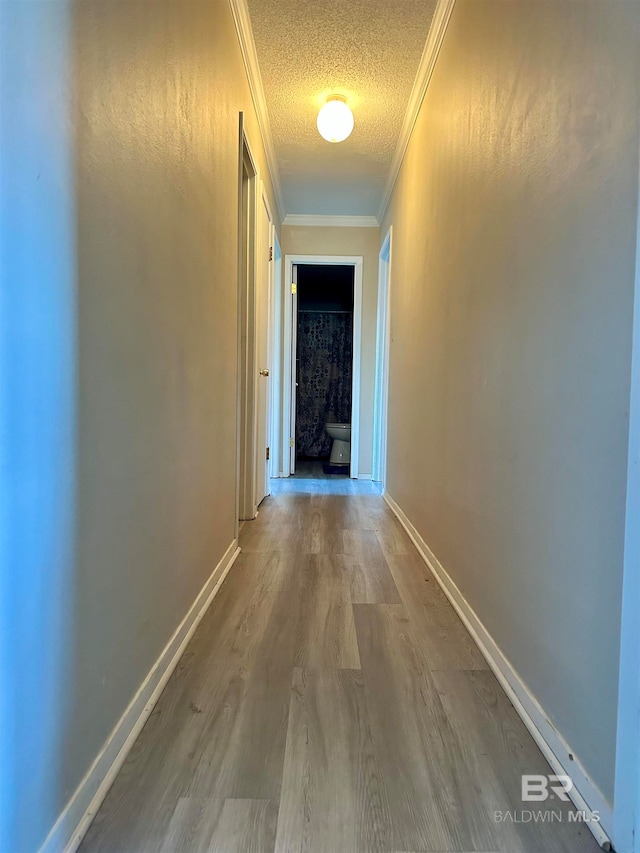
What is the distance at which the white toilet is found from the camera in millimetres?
4895

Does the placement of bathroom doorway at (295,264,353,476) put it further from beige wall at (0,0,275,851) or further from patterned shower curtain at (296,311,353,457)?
beige wall at (0,0,275,851)

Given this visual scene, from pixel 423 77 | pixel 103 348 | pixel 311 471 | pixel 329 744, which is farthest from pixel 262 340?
pixel 329 744

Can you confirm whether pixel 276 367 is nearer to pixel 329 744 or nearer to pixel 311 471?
pixel 311 471

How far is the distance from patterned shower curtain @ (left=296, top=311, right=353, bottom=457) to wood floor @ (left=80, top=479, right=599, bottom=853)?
169 inches

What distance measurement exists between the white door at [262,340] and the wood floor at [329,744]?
145 cm

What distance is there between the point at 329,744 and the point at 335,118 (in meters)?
2.74

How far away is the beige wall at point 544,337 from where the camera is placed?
0.75m

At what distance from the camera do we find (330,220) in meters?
4.12

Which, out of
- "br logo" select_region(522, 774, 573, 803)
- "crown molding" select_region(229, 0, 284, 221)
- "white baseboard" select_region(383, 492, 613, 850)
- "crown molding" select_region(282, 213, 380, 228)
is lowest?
"br logo" select_region(522, 774, 573, 803)

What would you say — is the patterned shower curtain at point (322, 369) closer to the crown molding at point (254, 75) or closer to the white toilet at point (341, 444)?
the white toilet at point (341, 444)

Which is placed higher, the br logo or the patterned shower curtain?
the patterned shower curtain

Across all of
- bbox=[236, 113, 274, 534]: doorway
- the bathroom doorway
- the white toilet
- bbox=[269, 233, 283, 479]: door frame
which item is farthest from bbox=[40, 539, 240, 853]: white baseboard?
the bathroom doorway

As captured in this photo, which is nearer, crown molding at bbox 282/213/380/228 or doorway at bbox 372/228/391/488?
doorway at bbox 372/228/391/488

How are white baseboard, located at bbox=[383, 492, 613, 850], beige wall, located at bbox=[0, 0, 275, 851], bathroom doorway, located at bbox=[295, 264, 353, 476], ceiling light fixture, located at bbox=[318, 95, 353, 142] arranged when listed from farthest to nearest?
bathroom doorway, located at bbox=[295, 264, 353, 476]
ceiling light fixture, located at bbox=[318, 95, 353, 142]
white baseboard, located at bbox=[383, 492, 613, 850]
beige wall, located at bbox=[0, 0, 275, 851]
